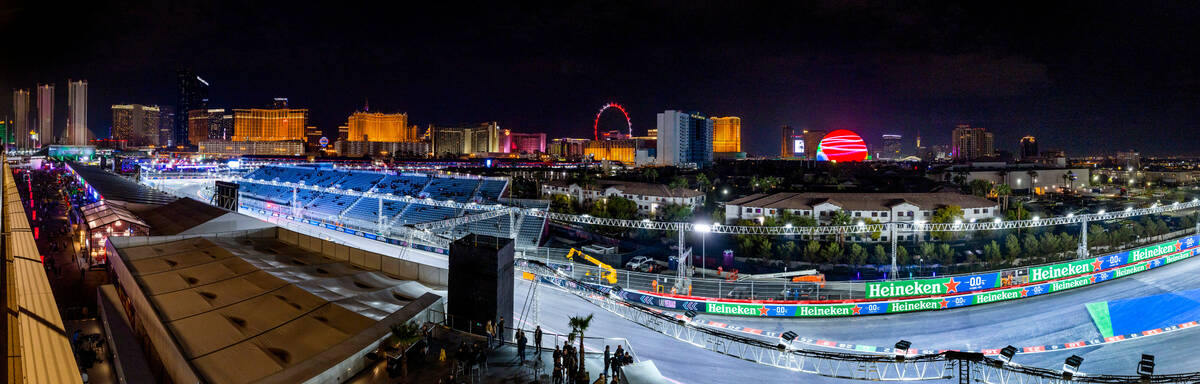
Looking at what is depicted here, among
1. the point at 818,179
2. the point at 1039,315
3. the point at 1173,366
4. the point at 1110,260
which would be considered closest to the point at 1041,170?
the point at 818,179

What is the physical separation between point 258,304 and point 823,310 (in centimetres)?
1760

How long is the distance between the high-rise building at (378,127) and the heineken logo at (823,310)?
150 metres

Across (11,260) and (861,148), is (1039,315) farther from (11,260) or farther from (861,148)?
(861,148)

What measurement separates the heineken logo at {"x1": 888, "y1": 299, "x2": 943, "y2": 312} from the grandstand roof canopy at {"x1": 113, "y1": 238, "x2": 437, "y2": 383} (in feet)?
56.3

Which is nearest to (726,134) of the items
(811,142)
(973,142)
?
(811,142)

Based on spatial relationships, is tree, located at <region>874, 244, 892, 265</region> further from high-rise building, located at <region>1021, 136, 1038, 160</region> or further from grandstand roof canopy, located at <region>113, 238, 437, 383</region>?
high-rise building, located at <region>1021, 136, 1038, 160</region>

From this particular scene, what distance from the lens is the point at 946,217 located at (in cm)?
3466

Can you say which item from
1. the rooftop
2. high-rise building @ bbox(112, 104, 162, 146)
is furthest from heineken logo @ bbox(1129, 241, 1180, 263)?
high-rise building @ bbox(112, 104, 162, 146)

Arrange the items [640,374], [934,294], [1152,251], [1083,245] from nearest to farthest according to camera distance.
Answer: [640,374]
[934,294]
[1152,251]
[1083,245]

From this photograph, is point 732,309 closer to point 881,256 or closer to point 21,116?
point 881,256

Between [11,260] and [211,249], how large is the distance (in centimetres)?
567

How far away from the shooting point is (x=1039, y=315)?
67.5ft

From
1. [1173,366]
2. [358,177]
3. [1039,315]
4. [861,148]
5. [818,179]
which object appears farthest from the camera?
[861,148]

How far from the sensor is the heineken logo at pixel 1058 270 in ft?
73.2
